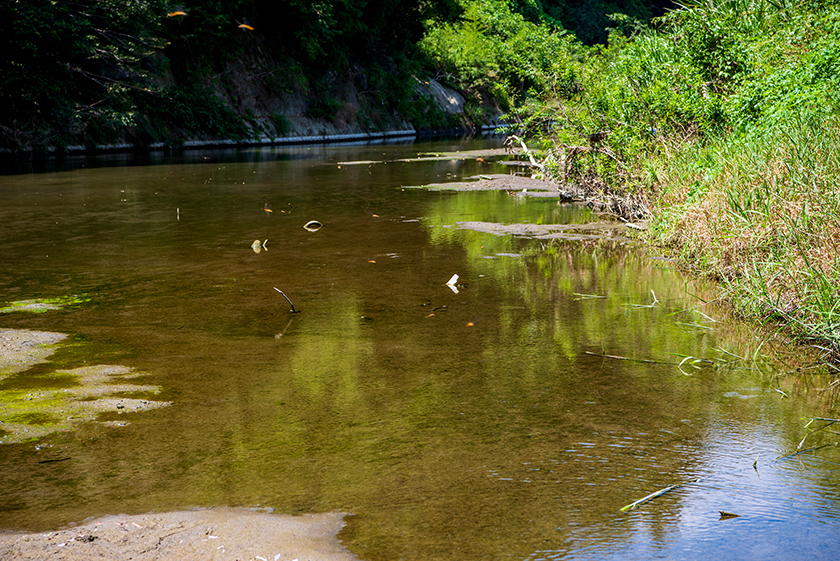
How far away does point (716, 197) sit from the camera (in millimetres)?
7770

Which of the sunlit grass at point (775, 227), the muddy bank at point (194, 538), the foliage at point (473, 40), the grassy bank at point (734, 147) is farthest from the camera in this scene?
the foliage at point (473, 40)

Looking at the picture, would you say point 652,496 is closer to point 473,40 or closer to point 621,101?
point 621,101

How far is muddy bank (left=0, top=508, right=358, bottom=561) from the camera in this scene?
3096 millimetres

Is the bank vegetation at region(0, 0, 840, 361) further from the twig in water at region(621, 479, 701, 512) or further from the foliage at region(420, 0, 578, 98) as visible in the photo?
the foliage at region(420, 0, 578, 98)

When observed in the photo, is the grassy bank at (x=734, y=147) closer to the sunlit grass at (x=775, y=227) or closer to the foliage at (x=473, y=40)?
the sunlit grass at (x=775, y=227)

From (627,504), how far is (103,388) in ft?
9.99

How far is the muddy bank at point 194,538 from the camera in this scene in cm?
310

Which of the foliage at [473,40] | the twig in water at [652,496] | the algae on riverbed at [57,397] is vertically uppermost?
the foliage at [473,40]

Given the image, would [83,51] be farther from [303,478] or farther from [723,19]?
[303,478]

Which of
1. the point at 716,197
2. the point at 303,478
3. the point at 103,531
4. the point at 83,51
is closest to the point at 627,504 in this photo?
the point at 303,478

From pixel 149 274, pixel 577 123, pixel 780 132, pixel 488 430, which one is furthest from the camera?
pixel 577 123

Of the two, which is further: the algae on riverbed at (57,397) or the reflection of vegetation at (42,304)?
the reflection of vegetation at (42,304)

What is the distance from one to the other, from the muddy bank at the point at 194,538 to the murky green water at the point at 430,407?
0.10m

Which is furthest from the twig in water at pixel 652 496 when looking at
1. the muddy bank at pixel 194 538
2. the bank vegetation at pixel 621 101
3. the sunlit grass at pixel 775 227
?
the bank vegetation at pixel 621 101
